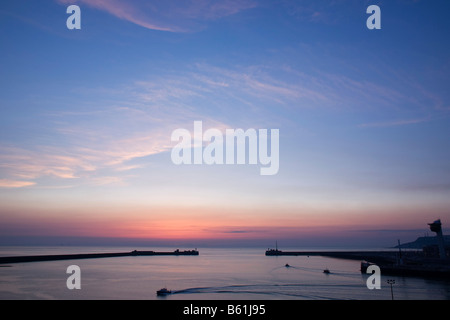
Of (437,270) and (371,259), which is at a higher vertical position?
(437,270)

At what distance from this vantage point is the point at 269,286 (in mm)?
54062

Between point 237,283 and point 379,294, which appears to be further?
point 237,283

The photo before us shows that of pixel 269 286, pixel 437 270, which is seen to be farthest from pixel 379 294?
pixel 437 270
